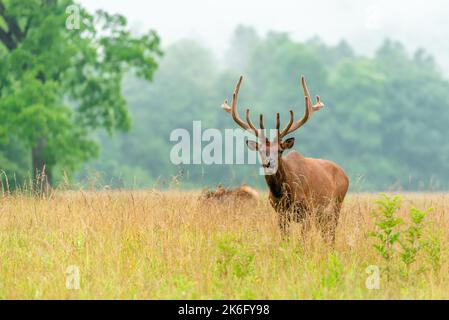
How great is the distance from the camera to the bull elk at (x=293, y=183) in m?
8.55

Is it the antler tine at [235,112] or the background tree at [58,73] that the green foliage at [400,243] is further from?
the background tree at [58,73]

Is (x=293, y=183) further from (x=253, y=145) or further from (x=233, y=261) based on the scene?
(x=233, y=261)

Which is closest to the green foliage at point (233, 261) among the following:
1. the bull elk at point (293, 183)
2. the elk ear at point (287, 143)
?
the bull elk at point (293, 183)

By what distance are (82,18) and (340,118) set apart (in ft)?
85.0

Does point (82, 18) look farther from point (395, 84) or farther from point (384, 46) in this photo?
point (384, 46)

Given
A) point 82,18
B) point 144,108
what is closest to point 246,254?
point 82,18

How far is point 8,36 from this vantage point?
2273 cm

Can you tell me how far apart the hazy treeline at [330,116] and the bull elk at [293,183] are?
101ft

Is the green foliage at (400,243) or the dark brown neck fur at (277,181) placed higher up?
the dark brown neck fur at (277,181)

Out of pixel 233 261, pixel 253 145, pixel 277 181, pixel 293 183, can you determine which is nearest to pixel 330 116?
pixel 293 183

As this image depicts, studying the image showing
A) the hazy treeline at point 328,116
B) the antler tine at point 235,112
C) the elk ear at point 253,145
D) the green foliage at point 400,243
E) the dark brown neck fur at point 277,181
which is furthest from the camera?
the hazy treeline at point 328,116

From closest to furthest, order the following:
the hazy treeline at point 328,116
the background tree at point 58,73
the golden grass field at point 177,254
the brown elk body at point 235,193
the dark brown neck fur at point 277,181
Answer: the golden grass field at point 177,254
the dark brown neck fur at point 277,181
the brown elk body at point 235,193
the background tree at point 58,73
the hazy treeline at point 328,116

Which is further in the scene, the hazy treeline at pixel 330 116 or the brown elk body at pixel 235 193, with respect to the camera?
the hazy treeline at pixel 330 116

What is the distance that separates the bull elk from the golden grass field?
0.16m
